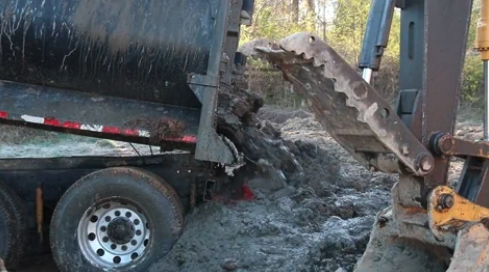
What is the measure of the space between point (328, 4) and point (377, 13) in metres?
12.0

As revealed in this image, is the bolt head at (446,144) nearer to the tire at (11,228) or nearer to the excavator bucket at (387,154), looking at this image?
Result: the excavator bucket at (387,154)

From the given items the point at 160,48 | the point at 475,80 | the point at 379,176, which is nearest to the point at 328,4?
the point at 475,80

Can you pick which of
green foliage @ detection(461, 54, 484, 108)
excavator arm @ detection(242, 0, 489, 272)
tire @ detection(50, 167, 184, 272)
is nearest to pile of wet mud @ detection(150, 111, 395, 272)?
tire @ detection(50, 167, 184, 272)

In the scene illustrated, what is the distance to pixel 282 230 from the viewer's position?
18.7ft

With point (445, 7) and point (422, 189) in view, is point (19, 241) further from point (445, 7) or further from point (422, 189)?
point (445, 7)

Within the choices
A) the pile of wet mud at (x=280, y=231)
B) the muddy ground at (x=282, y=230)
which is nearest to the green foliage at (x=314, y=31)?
the muddy ground at (x=282, y=230)

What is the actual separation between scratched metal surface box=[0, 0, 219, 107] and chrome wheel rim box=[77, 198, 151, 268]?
1.02 metres

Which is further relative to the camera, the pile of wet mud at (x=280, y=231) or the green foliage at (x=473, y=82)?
the green foliage at (x=473, y=82)

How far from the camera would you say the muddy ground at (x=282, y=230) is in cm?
526

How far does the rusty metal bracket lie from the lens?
354 cm

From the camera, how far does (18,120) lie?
543 centimetres

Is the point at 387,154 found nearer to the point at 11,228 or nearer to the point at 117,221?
the point at 117,221

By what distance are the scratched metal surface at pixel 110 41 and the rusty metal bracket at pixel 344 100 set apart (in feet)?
4.99

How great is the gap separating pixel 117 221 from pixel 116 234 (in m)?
0.11
